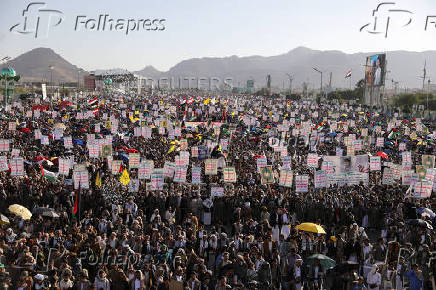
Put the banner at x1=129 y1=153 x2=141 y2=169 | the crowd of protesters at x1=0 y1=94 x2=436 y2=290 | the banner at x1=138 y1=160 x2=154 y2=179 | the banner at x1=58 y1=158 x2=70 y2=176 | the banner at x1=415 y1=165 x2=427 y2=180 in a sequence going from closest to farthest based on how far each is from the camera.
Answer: the crowd of protesters at x1=0 y1=94 x2=436 y2=290, the banner at x1=138 y1=160 x2=154 y2=179, the banner at x1=415 y1=165 x2=427 y2=180, the banner at x1=58 y1=158 x2=70 y2=176, the banner at x1=129 y1=153 x2=141 y2=169

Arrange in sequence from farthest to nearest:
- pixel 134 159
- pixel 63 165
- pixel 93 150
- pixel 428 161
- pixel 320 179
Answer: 1. pixel 93 150
2. pixel 134 159
3. pixel 428 161
4. pixel 63 165
5. pixel 320 179

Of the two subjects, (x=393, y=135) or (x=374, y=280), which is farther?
(x=393, y=135)

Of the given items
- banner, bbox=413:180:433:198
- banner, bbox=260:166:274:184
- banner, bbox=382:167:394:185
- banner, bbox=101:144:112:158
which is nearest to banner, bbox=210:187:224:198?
banner, bbox=260:166:274:184

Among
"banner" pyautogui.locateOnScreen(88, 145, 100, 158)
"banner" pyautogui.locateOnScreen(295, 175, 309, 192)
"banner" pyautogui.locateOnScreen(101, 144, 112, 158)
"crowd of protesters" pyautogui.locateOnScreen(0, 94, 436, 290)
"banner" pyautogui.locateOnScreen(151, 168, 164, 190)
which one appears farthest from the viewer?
"banner" pyautogui.locateOnScreen(101, 144, 112, 158)

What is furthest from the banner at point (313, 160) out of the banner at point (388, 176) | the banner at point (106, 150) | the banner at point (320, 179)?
the banner at point (106, 150)

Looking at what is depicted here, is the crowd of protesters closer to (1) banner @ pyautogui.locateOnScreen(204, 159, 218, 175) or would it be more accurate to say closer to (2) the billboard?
(1) banner @ pyautogui.locateOnScreen(204, 159, 218, 175)

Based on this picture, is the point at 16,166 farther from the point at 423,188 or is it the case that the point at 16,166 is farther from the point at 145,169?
the point at 423,188

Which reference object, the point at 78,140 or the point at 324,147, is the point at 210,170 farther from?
the point at 324,147

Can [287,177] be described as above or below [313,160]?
below

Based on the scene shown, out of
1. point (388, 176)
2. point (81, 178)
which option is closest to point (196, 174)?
point (81, 178)

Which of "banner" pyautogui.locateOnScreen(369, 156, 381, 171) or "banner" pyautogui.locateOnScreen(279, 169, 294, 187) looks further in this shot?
"banner" pyautogui.locateOnScreen(369, 156, 381, 171)

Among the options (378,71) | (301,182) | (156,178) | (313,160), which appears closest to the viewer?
(301,182)

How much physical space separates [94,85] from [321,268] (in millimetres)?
133136

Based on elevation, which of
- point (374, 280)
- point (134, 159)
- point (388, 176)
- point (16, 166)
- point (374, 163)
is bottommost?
point (374, 280)
